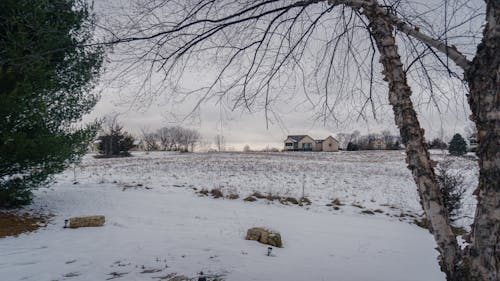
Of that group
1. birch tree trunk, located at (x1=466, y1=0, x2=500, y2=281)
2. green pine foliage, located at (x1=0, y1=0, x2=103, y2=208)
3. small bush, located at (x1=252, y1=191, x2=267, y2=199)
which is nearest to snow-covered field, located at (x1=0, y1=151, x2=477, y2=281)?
small bush, located at (x1=252, y1=191, x2=267, y2=199)

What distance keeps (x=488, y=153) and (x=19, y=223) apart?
819 centimetres

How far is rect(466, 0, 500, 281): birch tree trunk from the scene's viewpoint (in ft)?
5.58

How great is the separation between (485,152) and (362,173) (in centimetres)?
1687

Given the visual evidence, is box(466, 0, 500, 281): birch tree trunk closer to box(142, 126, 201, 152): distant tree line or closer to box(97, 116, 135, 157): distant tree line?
box(97, 116, 135, 157): distant tree line

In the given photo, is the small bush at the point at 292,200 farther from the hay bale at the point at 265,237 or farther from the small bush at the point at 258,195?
the hay bale at the point at 265,237

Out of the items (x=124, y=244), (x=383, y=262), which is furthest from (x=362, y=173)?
(x=124, y=244)

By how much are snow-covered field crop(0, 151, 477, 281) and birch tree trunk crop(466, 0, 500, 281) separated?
9.16 feet

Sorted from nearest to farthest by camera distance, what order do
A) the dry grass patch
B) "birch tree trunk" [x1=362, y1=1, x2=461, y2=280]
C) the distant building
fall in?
"birch tree trunk" [x1=362, y1=1, x2=461, y2=280]
the dry grass patch
the distant building

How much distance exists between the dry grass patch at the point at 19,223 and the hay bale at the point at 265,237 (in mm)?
4746

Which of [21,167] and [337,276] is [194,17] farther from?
[21,167]

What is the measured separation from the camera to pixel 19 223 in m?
6.18

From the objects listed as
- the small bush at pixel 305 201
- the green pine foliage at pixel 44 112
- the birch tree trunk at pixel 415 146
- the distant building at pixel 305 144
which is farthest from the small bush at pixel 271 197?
the distant building at pixel 305 144

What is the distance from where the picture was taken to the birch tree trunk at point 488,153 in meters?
1.70

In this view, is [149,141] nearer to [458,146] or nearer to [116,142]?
[116,142]
